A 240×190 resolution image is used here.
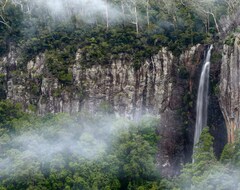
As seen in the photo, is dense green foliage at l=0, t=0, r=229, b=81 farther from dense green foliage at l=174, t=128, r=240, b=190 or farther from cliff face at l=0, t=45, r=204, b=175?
dense green foliage at l=174, t=128, r=240, b=190

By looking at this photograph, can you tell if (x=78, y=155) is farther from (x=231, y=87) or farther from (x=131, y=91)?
(x=231, y=87)

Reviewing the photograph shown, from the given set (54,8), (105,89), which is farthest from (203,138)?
(54,8)

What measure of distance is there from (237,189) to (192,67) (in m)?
11.1

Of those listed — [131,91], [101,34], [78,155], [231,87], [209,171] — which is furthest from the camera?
[101,34]

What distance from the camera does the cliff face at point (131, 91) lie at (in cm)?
2716

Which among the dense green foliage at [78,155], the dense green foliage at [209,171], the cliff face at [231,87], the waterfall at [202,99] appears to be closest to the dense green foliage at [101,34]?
the waterfall at [202,99]

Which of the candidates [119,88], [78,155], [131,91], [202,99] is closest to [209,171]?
[78,155]

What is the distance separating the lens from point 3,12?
3139 cm

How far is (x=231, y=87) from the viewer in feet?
77.0

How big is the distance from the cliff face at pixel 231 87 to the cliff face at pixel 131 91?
3018mm

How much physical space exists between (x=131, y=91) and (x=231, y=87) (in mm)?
6835

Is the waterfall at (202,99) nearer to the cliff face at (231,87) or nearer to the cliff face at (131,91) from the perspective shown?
the cliff face at (131,91)

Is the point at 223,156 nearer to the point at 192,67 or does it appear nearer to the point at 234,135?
the point at 234,135

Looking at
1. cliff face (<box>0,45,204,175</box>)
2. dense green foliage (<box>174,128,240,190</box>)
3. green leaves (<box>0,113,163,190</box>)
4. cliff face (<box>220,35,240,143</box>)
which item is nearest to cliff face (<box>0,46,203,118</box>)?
cliff face (<box>0,45,204,175</box>)
